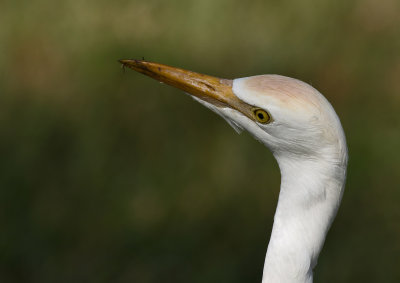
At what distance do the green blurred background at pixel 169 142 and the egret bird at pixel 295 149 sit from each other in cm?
159

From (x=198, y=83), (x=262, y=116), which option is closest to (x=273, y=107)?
(x=262, y=116)

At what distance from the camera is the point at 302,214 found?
218 cm

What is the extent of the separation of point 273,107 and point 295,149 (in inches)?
5.5

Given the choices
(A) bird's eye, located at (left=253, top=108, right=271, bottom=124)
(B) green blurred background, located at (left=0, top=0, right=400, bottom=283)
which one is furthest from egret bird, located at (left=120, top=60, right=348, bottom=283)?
(B) green blurred background, located at (left=0, top=0, right=400, bottom=283)

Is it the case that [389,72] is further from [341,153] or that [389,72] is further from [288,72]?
[341,153]

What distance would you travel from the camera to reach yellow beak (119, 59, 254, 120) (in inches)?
90.0

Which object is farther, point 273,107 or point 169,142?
point 169,142

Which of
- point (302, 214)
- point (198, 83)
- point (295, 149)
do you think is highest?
point (198, 83)

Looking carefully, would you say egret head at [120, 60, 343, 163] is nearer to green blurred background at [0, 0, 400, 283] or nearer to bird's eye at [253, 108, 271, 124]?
bird's eye at [253, 108, 271, 124]

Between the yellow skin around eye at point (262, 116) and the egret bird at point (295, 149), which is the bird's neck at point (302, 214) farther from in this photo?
the yellow skin around eye at point (262, 116)

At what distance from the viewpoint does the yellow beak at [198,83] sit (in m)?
2.29

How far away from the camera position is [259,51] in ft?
14.8

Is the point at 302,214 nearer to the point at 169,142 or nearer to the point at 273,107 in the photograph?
the point at 273,107

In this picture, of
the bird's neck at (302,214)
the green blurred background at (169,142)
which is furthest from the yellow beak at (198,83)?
the green blurred background at (169,142)
